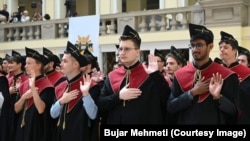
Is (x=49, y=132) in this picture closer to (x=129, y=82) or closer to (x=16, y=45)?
(x=129, y=82)

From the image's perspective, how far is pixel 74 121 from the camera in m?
5.33

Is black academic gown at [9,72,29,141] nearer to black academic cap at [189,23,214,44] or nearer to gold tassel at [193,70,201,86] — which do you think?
gold tassel at [193,70,201,86]

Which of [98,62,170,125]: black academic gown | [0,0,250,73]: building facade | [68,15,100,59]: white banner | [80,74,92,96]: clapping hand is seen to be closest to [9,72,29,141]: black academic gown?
[80,74,92,96]: clapping hand

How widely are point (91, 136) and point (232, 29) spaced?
24.9ft

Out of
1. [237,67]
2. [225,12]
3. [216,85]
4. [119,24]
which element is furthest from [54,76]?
[119,24]

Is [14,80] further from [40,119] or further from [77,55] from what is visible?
[77,55]

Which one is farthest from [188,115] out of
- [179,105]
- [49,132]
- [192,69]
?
[49,132]

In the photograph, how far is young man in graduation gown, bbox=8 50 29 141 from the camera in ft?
21.0

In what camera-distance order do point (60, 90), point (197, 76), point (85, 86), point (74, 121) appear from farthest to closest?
point (60, 90) < point (74, 121) < point (85, 86) < point (197, 76)

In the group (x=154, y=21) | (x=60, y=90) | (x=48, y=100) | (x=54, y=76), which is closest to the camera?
(x=60, y=90)

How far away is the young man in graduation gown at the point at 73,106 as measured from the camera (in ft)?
17.3

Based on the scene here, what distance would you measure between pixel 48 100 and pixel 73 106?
2.13 ft

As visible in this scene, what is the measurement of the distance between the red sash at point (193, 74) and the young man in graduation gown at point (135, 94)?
0.87 ft

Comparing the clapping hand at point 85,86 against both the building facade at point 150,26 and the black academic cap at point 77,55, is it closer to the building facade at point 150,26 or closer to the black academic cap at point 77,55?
the black academic cap at point 77,55
